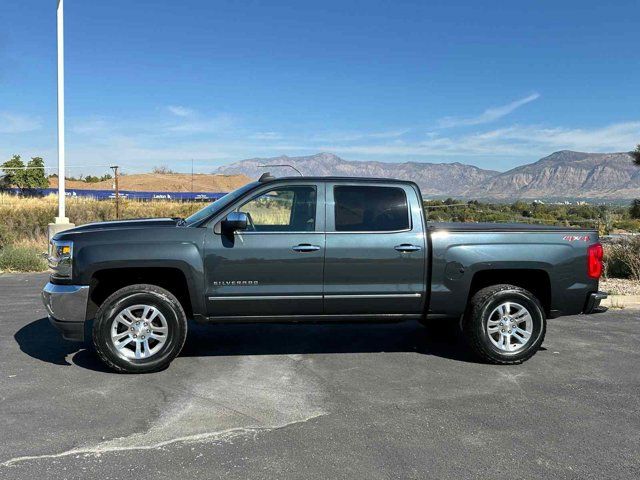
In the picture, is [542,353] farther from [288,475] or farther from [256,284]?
[288,475]

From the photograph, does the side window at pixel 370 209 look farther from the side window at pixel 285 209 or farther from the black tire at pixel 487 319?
the black tire at pixel 487 319

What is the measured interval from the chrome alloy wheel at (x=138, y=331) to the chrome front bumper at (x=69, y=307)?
0.34 m

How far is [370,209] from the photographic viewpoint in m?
6.01

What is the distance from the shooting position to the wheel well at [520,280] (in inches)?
243

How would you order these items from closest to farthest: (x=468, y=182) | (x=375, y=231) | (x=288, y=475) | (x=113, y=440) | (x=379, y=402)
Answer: (x=288, y=475)
(x=113, y=440)
(x=379, y=402)
(x=375, y=231)
(x=468, y=182)

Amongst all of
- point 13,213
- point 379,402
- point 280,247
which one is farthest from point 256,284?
point 13,213

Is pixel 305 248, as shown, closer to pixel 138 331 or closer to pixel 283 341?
pixel 283 341

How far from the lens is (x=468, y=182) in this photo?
7756 inches

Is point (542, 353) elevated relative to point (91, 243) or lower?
lower

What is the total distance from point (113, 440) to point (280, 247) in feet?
7.94

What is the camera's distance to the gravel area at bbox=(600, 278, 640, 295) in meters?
9.80

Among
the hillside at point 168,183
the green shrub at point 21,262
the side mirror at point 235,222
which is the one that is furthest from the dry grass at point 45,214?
the hillside at point 168,183

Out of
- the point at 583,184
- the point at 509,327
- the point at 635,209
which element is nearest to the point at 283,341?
the point at 509,327

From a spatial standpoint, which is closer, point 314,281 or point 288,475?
point 288,475
